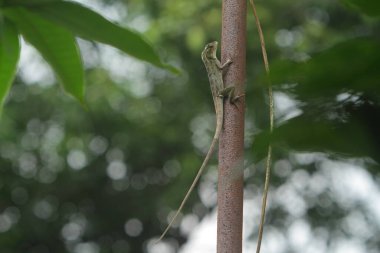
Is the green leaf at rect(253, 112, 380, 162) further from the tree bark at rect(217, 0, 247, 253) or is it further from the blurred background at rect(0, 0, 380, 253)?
the blurred background at rect(0, 0, 380, 253)

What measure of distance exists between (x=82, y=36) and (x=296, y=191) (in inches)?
166

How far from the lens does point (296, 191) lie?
15.0 feet

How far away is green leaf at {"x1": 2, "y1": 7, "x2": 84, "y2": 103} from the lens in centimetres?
47

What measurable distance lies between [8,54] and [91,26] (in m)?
0.08

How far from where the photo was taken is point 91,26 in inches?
17.5

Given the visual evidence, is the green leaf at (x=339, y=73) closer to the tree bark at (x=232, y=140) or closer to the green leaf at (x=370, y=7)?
the green leaf at (x=370, y=7)

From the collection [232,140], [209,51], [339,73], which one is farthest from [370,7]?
[209,51]

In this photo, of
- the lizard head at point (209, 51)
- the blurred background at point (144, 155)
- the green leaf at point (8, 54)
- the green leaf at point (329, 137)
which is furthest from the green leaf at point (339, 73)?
the blurred background at point (144, 155)

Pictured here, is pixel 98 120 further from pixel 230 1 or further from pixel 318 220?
pixel 230 1

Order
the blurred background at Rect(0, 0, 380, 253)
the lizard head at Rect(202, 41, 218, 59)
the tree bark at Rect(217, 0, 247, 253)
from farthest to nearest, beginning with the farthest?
the blurred background at Rect(0, 0, 380, 253)
the lizard head at Rect(202, 41, 218, 59)
the tree bark at Rect(217, 0, 247, 253)

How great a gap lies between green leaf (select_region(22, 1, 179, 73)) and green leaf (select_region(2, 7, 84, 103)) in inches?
0.8

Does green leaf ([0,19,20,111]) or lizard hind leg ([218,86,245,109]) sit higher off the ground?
green leaf ([0,19,20,111])

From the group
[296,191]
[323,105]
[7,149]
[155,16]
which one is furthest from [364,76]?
[7,149]

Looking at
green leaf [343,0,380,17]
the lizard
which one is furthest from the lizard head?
green leaf [343,0,380,17]
